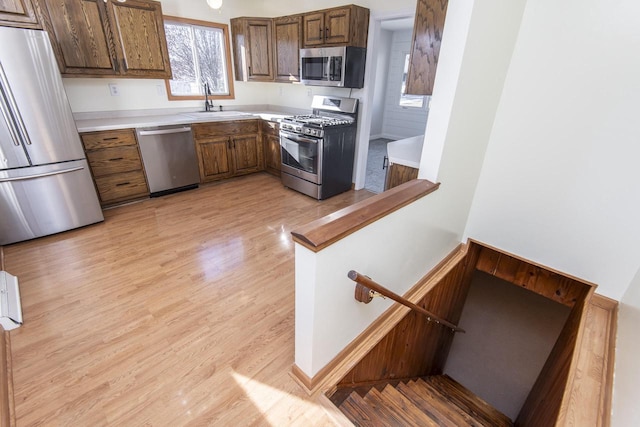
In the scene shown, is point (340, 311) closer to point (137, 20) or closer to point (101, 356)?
point (101, 356)

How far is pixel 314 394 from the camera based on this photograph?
4.60 feet

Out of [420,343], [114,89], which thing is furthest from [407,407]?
[114,89]

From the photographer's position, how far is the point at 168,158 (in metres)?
3.40

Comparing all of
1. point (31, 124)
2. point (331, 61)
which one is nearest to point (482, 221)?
point (331, 61)

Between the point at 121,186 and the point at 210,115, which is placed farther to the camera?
the point at 210,115

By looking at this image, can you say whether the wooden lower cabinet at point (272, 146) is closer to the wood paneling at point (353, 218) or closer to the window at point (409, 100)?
the wood paneling at point (353, 218)

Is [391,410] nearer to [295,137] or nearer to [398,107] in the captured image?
[295,137]

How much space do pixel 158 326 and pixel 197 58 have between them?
12.2 feet

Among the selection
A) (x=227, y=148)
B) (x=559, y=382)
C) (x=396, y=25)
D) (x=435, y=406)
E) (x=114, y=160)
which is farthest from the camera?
(x=396, y=25)

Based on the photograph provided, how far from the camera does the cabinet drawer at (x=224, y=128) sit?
3600 millimetres

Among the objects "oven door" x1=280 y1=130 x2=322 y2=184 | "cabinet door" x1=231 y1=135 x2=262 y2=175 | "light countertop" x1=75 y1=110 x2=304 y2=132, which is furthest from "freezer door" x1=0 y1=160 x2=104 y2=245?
"oven door" x1=280 y1=130 x2=322 y2=184

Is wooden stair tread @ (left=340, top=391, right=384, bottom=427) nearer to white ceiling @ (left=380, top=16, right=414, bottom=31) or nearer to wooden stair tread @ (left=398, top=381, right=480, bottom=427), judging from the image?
wooden stair tread @ (left=398, top=381, right=480, bottom=427)

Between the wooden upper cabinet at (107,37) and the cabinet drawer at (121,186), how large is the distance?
105cm

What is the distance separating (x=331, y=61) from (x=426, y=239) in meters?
2.40
